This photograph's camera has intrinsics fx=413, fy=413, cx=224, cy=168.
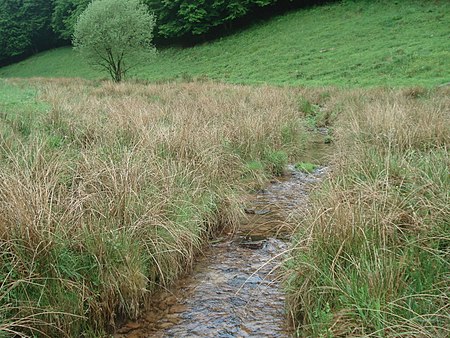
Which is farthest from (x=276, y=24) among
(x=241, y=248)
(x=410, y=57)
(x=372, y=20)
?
(x=241, y=248)

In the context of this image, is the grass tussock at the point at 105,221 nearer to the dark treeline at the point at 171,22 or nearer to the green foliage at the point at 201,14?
the dark treeline at the point at 171,22

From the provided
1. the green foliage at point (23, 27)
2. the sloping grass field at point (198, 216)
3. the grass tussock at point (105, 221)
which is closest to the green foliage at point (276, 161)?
the sloping grass field at point (198, 216)

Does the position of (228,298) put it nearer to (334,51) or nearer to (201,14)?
(334,51)

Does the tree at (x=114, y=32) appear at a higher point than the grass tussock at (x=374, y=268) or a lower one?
higher

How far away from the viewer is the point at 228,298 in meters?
3.90

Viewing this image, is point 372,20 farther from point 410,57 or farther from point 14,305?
point 14,305

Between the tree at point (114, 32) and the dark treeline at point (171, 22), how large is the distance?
12.7 m

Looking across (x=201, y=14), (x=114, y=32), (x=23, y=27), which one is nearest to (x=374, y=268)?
(x=114, y=32)

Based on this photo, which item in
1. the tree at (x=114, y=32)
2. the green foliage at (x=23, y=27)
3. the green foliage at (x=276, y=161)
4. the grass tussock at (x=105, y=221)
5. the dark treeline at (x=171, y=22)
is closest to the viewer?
the grass tussock at (x=105, y=221)

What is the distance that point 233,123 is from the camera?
28.3 feet

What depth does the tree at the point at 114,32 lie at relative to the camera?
27.7m

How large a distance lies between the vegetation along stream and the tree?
25474mm

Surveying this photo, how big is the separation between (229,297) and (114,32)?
26.8 meters

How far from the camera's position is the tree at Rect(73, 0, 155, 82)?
2766 cm
